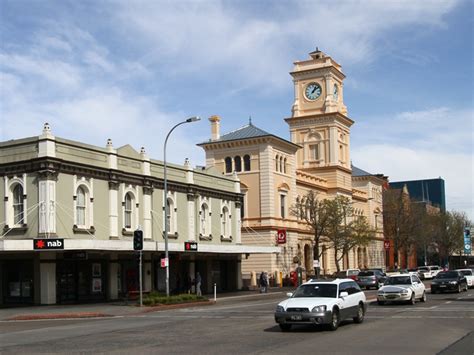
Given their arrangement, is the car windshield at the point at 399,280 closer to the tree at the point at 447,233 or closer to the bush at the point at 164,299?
the bush at the point at 164,299

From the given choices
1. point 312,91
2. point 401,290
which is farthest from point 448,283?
point 312,91

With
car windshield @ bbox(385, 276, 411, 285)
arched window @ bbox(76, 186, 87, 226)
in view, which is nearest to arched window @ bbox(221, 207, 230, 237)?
arched window @ bbox(76, 186, 87, 226)

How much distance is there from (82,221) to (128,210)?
14.2 feet

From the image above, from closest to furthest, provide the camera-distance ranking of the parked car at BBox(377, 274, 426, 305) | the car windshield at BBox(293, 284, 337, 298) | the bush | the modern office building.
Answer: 1. the car windshield at BBox(293, 284, 337, 298)
2. the parked car at BBox(377, 274, 426, 305)
3. the bush
4. the modern office building

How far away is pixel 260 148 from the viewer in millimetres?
65062

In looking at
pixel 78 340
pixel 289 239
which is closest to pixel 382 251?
pixel 289 239

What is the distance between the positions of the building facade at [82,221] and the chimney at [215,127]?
22.6 meters

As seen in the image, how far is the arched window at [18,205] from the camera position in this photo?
3722cm

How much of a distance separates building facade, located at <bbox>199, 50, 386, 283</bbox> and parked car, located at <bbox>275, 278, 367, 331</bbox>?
129 feet

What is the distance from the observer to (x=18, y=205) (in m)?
37.4

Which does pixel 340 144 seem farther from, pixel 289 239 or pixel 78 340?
pixel 78 340

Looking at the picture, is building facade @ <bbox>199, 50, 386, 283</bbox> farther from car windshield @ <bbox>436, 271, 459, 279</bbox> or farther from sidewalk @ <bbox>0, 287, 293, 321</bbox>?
sidewalk @ <bbox>0, 287, 293, 321</bbox>

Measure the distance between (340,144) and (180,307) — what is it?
51224 mm

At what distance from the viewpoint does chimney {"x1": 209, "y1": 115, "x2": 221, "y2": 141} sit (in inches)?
2776
